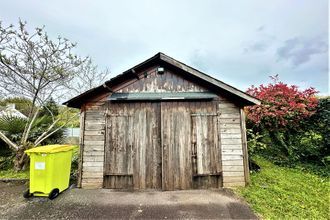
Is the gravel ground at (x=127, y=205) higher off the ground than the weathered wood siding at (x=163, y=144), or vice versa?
the weathered wood siding at (x=163, y=144)

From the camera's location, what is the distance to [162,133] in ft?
16.2

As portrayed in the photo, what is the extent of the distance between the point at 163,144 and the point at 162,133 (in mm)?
312

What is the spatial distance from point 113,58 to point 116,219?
40.2ft

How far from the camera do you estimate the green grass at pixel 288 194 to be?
3.42 m

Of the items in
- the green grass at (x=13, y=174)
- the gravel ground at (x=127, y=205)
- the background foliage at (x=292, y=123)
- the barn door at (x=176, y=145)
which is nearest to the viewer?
the gravel ground at (x=127, y=205)

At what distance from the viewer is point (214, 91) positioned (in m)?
5.17

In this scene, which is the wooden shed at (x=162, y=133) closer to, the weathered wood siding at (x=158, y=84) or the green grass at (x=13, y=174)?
the weathered wood siding at (x=158, y=84)

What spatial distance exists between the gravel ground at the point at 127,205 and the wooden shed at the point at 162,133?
0.42m

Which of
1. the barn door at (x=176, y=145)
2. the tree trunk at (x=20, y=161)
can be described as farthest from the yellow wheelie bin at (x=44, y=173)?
the tree trunk at (x=20, y=161)

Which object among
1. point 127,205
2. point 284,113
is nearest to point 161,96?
point 127,205

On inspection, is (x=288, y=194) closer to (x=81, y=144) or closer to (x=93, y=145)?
(x=93, y=145)

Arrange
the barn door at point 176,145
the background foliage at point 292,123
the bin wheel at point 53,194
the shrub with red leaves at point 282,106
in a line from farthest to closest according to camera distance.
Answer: the shrub with red leaves at point 282,106, the background foliage at point 292,123, the barn door at point 176,145, the bin wheel at point 53,194

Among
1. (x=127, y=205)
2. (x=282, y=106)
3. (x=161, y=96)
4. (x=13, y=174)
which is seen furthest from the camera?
(x=282, y=106)

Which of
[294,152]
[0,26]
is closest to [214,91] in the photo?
[294,152]
